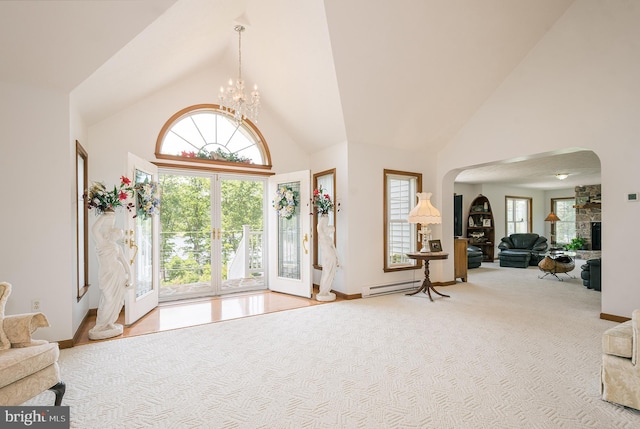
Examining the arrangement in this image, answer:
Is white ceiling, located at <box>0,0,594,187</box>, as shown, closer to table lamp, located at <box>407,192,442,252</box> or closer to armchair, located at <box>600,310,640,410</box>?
table lamp, located at <box>407,192,442,252</box>

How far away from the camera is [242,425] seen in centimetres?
200

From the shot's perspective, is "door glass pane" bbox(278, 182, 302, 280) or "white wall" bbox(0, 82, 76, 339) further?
"door glass pane" bbox(278, 182, 302, 280)

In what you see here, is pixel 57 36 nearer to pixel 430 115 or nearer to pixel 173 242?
pixel 173 242

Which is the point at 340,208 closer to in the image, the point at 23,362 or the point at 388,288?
the point at 388,288

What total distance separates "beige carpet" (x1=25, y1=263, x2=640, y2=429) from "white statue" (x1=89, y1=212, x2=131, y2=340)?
0.28 meters

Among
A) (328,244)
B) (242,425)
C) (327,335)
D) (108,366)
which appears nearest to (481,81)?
(328,244)

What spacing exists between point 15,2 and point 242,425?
11.1ft

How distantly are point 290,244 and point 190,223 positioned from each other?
70.7 inches

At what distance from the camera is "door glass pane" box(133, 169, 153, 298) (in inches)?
165

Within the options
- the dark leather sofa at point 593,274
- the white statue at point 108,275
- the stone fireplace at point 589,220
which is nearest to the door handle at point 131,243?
the white statue at point 108,275

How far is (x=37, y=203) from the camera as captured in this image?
3.12 meters

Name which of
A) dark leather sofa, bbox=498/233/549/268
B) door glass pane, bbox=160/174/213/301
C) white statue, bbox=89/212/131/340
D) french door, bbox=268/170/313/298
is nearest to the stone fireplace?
dark leather sofa, bbox=498/233/549/268

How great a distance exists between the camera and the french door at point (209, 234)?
544 centimetres

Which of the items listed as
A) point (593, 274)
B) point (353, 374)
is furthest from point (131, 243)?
point (593, 274)
